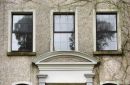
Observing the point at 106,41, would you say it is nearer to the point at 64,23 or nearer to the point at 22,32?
the point at 64,23

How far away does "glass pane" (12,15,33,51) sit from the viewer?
952 inches

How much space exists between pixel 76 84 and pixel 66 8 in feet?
10.4

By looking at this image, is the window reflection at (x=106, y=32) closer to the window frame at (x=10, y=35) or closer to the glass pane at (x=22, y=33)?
the window frame at (x=10, y=35)

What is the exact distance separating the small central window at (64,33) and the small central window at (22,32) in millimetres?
1018

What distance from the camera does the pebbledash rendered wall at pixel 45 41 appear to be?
23.7m

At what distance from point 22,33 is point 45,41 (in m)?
1.07

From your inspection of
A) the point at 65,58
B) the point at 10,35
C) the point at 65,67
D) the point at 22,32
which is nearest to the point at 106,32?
the point at 65,58

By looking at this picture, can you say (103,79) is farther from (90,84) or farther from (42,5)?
(42,5)

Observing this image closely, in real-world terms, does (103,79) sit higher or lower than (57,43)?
lower

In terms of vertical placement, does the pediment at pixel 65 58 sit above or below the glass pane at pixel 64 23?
below

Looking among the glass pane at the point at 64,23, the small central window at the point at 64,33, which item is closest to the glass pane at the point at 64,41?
the small central window at the point at 64,33

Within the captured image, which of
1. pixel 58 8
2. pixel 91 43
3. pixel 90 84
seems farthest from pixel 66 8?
pixel 90 84

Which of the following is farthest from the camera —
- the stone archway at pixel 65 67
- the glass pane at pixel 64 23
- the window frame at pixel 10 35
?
the glass pane at pixel 64 23

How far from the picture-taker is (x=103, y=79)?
23672 mm
